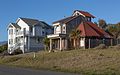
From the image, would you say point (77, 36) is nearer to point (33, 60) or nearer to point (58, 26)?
point (58, 26)

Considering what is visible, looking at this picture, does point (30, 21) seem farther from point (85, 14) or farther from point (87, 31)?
point (87, 31)

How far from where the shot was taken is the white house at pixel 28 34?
273ft

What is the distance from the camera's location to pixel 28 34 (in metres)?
83.7

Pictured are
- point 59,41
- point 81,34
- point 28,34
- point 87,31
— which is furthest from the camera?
point 28,34

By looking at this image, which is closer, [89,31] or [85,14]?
[89,31]

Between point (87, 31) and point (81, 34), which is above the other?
point (87, 31)

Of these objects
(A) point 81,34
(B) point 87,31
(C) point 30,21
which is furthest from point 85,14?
(C) point 30,21

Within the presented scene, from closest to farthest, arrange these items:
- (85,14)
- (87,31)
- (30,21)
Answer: (87,31)
(85,14)
(30,21)

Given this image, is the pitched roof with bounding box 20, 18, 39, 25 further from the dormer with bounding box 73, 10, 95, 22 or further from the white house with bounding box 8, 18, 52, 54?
the dormer with bounding box 73, 10, 95, 22

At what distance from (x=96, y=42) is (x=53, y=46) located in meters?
11.2

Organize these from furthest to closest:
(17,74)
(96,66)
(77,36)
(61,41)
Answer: (61,41) → (77,36) → (96,66) → (17,74)

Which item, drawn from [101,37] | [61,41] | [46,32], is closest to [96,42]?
[101,37]

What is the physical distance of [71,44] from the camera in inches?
2544

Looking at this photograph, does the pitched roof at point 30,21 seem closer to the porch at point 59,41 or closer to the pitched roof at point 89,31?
the porch at point 59,41
